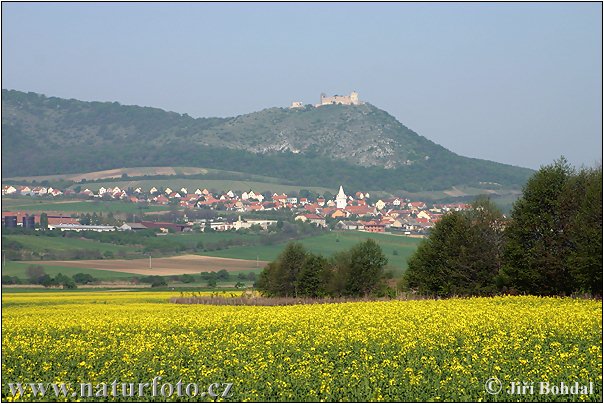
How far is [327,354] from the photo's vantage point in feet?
68.4

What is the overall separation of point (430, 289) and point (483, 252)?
11.8 feet

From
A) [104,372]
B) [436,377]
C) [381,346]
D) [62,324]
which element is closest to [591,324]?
[381,346]

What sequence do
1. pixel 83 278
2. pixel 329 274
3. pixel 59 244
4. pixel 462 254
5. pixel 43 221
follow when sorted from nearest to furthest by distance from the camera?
pixel 462 254 → pixel 329 274 → pixel 83 278 → pixel 59 244 → pixel 43 221

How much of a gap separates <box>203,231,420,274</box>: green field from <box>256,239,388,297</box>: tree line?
158 ft

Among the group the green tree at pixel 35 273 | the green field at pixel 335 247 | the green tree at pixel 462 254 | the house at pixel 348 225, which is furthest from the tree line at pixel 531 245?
the house at pixel 348 225

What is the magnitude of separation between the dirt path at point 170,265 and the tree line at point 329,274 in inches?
1298

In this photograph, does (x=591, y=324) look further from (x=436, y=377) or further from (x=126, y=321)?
(x=126, y=321)

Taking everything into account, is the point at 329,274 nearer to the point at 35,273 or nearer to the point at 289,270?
the point at 289,270

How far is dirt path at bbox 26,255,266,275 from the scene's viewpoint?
98.8 meters

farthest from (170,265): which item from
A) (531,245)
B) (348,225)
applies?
(348,225)

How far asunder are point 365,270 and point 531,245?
17.5 metres

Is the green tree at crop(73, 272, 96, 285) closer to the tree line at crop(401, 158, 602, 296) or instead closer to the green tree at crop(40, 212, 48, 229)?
the tree line at crop(401, 158, 602, 296)

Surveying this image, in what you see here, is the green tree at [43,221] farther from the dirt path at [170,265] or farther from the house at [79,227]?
the dirt path at [170,265]

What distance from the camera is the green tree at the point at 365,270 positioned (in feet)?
196
